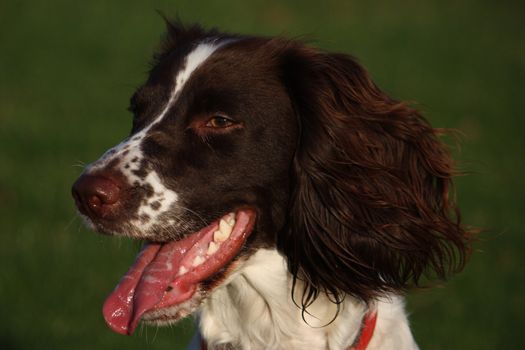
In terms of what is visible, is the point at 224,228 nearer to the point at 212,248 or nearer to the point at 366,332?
the point at 212,248

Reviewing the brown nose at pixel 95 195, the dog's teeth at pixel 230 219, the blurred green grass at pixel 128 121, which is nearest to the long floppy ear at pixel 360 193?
the dog's teeth at pixel 230 219

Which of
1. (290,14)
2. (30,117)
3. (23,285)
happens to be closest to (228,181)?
(23,285)

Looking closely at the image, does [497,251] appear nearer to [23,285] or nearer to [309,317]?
[23,285]

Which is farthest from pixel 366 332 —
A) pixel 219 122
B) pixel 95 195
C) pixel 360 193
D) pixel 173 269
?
pixel 95 195

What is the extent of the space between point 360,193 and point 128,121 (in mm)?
9056

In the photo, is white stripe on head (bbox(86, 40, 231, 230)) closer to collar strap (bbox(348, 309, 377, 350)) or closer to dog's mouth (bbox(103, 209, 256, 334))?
dog's mouth (bbox(103, 209, 256, 334))

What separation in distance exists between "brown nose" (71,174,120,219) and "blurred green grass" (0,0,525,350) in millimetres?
442

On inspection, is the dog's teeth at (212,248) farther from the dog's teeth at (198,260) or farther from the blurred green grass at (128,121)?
the blurred green grass at (128,121)

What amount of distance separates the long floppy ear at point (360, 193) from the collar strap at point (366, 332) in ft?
0.27

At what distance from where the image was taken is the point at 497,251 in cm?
878

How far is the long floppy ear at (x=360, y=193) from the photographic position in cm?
376

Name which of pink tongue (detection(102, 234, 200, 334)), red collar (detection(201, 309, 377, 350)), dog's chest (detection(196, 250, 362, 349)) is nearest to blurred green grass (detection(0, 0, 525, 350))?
pink tongue (detection(102, 234, 200, 334))

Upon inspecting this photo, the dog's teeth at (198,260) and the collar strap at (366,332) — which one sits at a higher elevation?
the dog's teeth at (198,260)

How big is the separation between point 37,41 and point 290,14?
6.02 m
